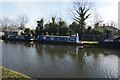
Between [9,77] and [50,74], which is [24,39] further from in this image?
[9,77]

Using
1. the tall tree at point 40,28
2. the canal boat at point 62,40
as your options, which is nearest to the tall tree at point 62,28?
the tall tree at point 40,28

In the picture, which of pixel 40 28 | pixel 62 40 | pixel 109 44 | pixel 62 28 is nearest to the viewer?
pixel 109 44

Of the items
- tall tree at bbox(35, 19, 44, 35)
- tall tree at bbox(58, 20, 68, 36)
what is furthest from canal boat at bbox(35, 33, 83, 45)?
tall tree at bbox(35, 19, 44, 35)

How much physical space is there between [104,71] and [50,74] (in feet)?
13.9

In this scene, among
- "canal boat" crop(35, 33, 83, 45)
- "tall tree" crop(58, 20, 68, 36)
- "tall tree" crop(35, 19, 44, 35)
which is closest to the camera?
"canal boat" crop(35, 33, 83, 45)

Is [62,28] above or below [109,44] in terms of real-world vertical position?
above

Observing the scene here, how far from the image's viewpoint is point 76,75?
14.3 meters

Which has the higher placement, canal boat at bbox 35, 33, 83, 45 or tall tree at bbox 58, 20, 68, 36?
tall tree at bbox 58, 20, 68, 36

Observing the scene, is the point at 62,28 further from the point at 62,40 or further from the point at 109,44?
the point at 109,44

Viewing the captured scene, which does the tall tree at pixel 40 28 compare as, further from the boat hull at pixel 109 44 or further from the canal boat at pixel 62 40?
the boat hull at pixel 109 44

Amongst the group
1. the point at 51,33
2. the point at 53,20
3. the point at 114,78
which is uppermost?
the point at 53,20

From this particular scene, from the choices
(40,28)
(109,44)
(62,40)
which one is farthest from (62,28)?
(109,44)

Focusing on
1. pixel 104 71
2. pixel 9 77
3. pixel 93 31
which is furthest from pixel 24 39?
pixel 9 77

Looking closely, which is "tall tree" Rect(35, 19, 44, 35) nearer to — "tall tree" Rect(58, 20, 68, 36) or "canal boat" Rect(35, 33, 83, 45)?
"tall tree" Rect(58, 20, 68, 36)
